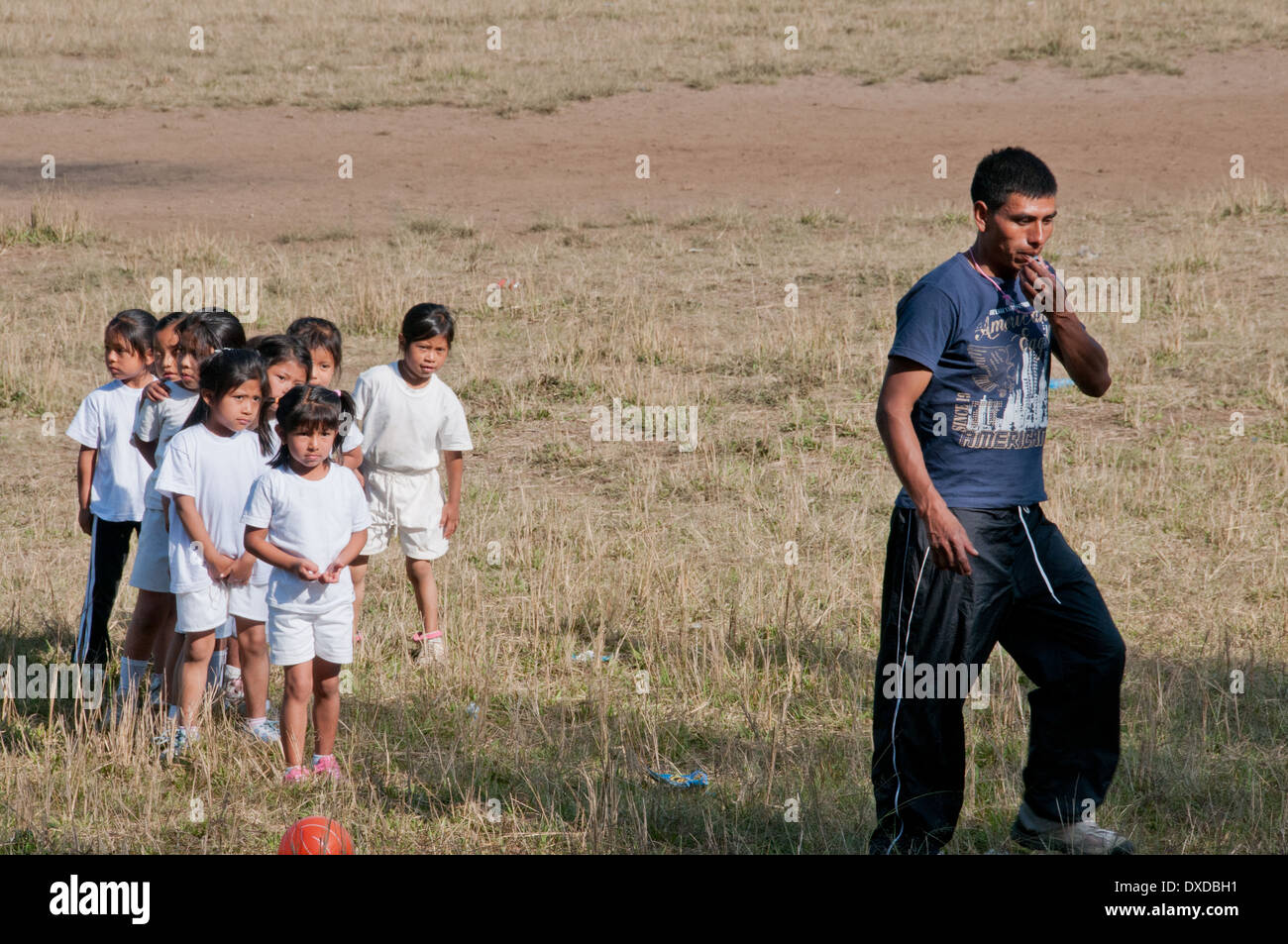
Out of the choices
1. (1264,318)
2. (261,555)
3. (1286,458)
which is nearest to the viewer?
(261,555)

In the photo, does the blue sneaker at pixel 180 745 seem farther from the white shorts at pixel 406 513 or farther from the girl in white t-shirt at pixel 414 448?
the white shorts at pixel 406 513

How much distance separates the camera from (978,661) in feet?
13.5

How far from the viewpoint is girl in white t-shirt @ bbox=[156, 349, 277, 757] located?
16.5 feet

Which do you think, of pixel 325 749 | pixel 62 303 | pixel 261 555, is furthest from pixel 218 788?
pixel 62 303

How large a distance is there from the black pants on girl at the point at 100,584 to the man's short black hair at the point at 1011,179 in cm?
368

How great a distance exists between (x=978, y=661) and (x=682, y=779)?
1.30m

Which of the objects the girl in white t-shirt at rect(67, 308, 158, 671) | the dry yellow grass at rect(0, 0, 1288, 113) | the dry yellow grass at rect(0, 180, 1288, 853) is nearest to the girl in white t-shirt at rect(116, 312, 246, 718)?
the girl in white t-shirt at rect(67, 308, 158, 671)

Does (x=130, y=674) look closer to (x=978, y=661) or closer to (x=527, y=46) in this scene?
(x=978, y=661)

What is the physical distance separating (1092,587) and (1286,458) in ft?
16.7

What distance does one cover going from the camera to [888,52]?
26.8m

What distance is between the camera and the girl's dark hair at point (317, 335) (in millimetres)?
5965

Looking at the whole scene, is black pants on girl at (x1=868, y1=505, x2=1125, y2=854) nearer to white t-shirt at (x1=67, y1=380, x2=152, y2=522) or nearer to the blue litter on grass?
the blue litter on grass

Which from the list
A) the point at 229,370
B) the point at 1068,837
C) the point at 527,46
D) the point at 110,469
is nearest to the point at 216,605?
the point at 229,370

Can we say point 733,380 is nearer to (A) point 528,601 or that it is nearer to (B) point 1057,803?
(A) point 528,601
